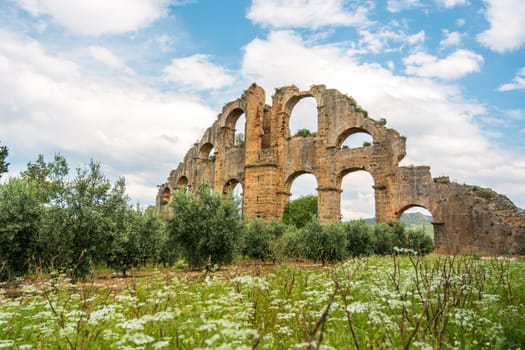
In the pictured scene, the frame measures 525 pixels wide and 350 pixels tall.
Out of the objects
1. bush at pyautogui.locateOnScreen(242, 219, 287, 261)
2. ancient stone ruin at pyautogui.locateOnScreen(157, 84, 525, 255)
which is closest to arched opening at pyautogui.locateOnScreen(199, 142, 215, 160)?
ancient stone ruin at pyautogui.locateOnScreen(157, 84, 525, 255)

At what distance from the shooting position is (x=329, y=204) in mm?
20484

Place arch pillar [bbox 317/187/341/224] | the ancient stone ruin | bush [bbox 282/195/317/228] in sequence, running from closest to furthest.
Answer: the ancient stone ruin, arch pillar [bbox 317/187/341/224], bush [bbox 282/195/317/228]

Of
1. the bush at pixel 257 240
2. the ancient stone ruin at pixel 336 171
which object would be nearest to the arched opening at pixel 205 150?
the ancient stone ruin at pixel 336 171

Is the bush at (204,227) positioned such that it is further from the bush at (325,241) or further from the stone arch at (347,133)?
the stone arch at (347,133)

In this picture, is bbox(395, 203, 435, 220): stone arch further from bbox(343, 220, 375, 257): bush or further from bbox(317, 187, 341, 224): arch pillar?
bbox(343, 220, 375, 257): bush

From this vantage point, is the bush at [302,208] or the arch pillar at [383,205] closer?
the arch pillar at [383,205]

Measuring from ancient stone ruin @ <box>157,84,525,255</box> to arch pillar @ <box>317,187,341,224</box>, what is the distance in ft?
0.19

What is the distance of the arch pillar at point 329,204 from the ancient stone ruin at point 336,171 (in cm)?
6

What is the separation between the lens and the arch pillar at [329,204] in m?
20.2

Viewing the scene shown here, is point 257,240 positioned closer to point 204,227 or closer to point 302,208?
point 204,227

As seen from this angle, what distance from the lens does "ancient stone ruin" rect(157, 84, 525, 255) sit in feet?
56.3

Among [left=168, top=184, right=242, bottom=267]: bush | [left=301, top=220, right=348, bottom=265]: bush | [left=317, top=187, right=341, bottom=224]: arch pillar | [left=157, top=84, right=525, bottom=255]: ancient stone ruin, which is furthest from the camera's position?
[left=317, top=187, right=341, bottom=224]: arch pillar

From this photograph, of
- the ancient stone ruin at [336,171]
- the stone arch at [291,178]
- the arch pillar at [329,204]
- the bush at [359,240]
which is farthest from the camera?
the stone arch at [291,178]

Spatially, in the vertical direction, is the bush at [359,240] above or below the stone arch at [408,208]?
below
